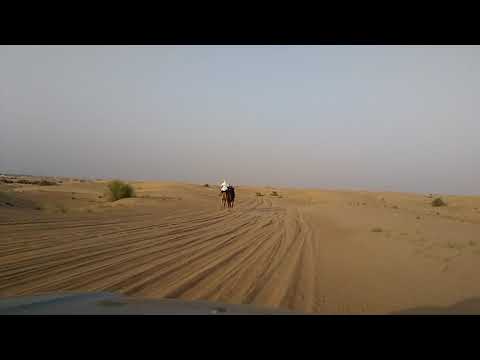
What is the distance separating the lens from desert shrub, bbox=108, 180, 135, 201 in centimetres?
3378

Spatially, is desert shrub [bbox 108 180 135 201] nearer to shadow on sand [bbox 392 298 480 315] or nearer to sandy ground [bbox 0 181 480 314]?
sandy ground [bbox 0 181 480 314]

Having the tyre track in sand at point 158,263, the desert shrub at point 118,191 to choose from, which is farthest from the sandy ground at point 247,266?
the desert shrub at point 118,191

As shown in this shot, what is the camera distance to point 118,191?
1339 inches

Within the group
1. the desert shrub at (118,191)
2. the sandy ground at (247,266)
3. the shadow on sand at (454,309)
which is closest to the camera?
the shadow on sand at (454,309)

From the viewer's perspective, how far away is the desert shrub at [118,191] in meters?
33.8

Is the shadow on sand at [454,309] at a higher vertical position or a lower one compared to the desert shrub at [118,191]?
lower

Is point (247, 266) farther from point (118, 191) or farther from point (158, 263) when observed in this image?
point (118, 191)

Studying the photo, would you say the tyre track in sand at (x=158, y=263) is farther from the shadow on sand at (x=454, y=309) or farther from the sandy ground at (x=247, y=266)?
the shadow on sand at (x=454, y=309)

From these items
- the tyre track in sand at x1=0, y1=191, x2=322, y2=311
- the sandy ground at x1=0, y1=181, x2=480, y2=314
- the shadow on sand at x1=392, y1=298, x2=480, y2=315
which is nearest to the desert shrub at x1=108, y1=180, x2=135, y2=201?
the sandy ground at x1=0, y1=181, x2=480, y2=314

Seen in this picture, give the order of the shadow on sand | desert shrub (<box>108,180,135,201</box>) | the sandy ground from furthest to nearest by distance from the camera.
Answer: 1. desert shrub (<box>108,180,135,201</box>)
2. the sandy ground
3. the shadow on sand
